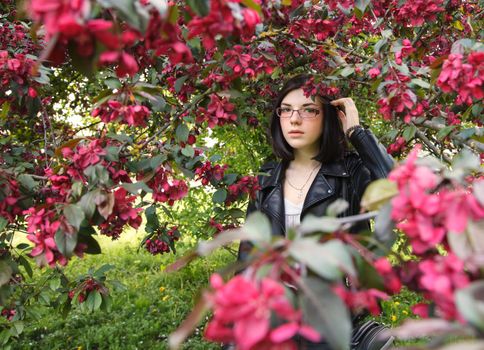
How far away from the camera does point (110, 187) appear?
1.32 m

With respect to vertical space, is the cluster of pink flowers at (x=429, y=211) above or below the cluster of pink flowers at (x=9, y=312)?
above

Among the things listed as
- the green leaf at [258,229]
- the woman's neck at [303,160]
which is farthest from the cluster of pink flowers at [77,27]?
the woman's neck at [303,160]

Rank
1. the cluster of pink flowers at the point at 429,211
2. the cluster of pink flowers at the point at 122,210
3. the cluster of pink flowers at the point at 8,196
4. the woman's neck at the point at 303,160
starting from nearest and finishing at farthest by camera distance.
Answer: the cluster of pink flowers at the point at 429,211, the cluster of pink flowers at the point at 122,210, the cluster of pink flowers at the point at 8,196, the woman's neck at the point at 303,160

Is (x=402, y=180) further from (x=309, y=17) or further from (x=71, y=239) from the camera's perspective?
(x=309, y=17)

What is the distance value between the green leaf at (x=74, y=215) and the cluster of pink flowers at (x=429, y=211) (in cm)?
76

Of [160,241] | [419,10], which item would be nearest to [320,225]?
[419,10]

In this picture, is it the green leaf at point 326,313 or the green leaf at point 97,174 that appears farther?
the green leaf at point 97,174

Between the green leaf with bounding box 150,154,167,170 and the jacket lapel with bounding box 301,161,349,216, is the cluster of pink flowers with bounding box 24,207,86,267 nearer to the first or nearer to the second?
the green leaf with bounding box 150,154,167,170

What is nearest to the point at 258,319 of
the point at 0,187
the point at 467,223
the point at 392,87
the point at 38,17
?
the point at 467,223

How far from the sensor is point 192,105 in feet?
5.53

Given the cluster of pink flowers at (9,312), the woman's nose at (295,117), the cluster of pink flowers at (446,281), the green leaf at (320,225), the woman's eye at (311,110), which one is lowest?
the cluster of pink flowers at (9,312)

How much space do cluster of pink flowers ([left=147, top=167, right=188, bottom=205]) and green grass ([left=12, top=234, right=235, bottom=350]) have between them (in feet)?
6.47

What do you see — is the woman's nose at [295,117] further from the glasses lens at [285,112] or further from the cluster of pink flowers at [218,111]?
the cluster of pink flowers at [218,111]

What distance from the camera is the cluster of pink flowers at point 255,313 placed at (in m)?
0.52
